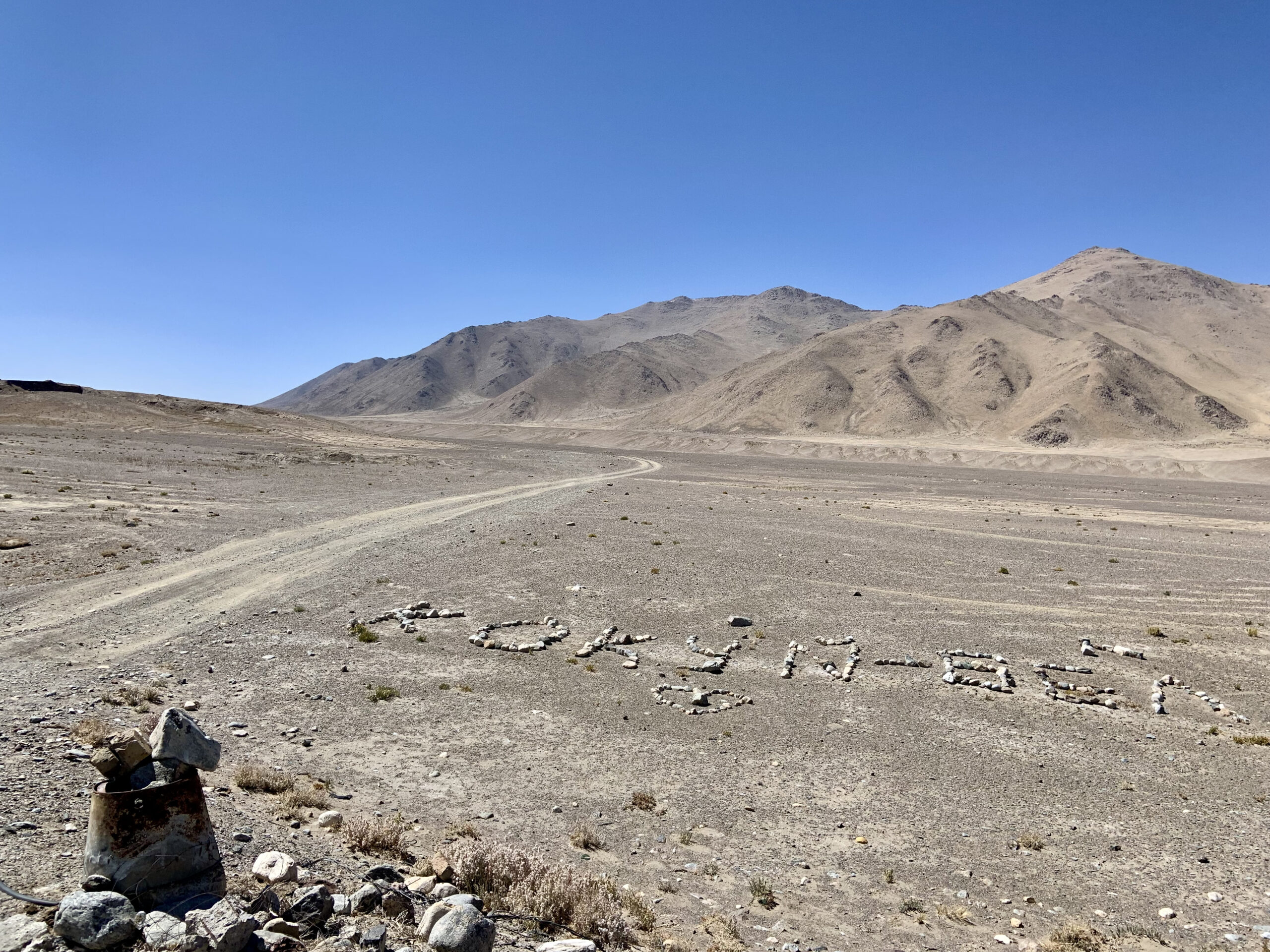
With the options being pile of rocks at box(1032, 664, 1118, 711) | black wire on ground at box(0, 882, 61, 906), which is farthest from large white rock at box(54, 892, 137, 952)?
pile of rocks at box(1032, 664, 1118, 711)

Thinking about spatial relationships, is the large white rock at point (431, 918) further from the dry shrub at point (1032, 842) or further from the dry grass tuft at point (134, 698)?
the dry grass tuft at point (134, 698)

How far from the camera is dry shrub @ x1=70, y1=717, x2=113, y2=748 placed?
9109 mm

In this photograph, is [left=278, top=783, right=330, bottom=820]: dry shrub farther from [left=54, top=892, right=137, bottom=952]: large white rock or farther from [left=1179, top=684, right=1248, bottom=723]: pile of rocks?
[left=1179, top=684, right=1248, bottom=723]: pile of rocks

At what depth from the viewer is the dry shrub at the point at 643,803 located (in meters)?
9.54

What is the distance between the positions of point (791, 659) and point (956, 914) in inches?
330

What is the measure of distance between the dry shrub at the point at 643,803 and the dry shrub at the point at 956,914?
11.6 ft

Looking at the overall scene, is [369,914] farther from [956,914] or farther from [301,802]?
[956,914]

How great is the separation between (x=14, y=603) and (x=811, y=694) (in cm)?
1817

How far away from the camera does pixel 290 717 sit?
38.2 ft

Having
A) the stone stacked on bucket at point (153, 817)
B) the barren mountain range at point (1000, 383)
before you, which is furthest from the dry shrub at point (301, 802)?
the barren mountain range at point (1000, 383)

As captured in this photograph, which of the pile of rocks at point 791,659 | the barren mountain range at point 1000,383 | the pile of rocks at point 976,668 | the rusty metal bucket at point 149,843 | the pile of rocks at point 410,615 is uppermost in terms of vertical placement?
the barren mountain range at point 1000,383

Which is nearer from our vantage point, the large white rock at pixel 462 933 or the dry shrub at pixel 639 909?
the large white rock at pixel 462 933

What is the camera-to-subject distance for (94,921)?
16.8 feet

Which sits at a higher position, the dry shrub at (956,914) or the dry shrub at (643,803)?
the dry shrub at (643,803)
